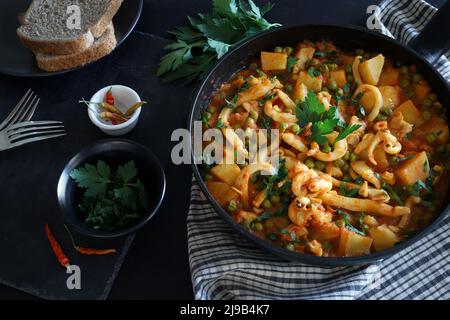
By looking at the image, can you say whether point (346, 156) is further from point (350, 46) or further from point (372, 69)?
point (350, 46)

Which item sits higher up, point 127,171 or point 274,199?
point 274,199

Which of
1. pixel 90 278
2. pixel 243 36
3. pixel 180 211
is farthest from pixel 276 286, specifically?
pixel 243 36

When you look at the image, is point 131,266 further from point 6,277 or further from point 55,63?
point 55,63

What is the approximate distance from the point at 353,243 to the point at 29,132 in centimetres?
226

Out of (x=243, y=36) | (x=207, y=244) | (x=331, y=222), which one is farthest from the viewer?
(x=243, y=36)

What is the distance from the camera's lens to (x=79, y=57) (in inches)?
148

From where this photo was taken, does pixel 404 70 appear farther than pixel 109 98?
No

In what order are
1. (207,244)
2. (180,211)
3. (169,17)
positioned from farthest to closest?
1. (169,17)
2. (180,211)
3. (207,244)

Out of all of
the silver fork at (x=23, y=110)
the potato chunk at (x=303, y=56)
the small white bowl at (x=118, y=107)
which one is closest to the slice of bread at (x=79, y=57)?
the silver fork at (x=23, y=110)

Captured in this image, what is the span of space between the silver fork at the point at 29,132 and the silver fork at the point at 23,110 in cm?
7

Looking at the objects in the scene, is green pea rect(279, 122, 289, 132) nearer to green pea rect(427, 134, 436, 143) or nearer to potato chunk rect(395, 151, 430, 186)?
potato chunk rect(395, 151, 430, 186)

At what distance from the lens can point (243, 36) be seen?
3727 mm

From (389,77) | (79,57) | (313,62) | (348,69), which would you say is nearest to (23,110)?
(79,57)
